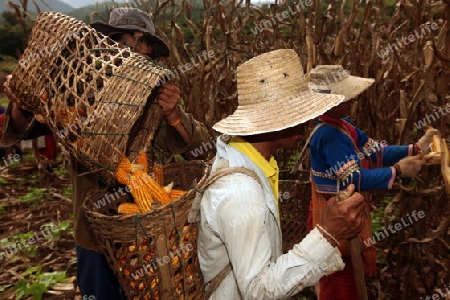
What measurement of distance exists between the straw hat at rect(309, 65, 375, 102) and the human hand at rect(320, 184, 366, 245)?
127 centimetres

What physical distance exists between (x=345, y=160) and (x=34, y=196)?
15.0 feet

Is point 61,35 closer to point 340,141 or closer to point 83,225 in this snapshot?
point 83,225

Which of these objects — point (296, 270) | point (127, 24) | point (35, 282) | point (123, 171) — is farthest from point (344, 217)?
point (35, 282)

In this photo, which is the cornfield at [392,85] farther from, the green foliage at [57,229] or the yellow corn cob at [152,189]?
the green foliage at [57,229]

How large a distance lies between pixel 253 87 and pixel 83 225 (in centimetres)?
129

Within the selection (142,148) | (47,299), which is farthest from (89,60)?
(47,299)

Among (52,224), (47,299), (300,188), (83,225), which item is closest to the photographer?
(83,225)

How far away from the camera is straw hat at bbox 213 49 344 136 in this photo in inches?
55.8

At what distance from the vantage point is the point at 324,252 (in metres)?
1.26

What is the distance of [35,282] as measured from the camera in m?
3.54

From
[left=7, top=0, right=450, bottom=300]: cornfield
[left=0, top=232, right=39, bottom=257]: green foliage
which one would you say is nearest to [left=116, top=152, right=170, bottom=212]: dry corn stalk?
[left=7, top=0, right=450, bottom=300]: cornfield

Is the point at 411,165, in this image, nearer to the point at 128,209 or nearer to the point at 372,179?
the point at 372,179

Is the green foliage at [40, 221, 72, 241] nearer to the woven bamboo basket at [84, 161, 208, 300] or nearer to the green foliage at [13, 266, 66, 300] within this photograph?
the green foliage at [13, 266, 66, 300]

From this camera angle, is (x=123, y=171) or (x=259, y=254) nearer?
(x=259, y=254)
